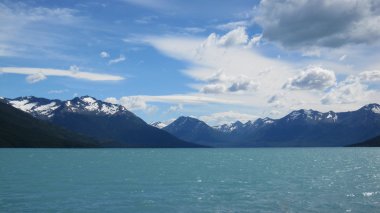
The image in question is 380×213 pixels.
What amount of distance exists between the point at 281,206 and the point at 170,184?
96.1 ft

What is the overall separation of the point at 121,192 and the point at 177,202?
13708 mm

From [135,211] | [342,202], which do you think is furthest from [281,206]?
[135,211]

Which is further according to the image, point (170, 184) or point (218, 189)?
point (170, 184)

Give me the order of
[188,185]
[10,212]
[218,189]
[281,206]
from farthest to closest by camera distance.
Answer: [188,185]
[218,189]
[281,206]
[10,212]

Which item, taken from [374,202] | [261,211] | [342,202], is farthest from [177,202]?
[374,202]

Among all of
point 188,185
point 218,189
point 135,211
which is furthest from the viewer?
point 188,185

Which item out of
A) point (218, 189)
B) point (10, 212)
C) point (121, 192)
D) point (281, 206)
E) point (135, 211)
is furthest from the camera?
point (218, 189)

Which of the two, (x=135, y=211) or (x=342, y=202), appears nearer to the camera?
(x=135, y=211)

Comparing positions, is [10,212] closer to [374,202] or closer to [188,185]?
[188,185]

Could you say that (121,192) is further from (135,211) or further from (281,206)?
(281,206)

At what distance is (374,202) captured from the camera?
54406 mm

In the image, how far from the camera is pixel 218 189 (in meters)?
70.0

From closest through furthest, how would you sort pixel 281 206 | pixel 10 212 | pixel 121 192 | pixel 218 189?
pixel 10 212, pixel 281 206, pixel 121 192, pixel 218 189

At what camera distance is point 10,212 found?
1785 inches
